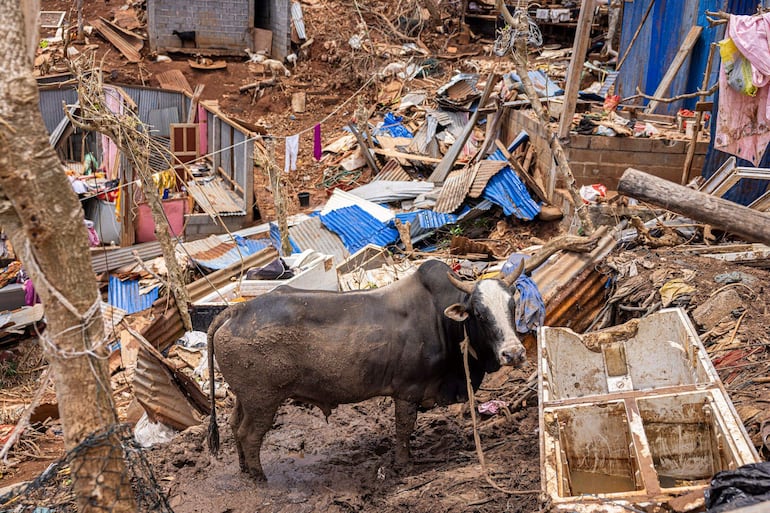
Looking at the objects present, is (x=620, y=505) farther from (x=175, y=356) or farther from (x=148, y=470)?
(x=175, y=356)

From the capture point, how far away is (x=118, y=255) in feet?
51.5

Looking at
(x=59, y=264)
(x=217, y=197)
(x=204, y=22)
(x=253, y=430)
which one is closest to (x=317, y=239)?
(x=217, y=197)

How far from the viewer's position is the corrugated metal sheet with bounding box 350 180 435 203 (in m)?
16.9

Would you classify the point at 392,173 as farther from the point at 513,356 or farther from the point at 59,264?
the point at 59,264

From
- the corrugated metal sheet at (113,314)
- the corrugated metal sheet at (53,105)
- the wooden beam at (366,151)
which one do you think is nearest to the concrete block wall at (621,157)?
the wooden beam at (366,151)

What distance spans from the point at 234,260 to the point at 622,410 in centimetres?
970

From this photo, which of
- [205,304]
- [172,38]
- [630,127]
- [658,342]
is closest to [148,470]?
[658,342]

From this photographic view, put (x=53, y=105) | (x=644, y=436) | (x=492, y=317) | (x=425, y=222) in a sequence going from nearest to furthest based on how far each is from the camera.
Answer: (x=644, y=436)
(x=492, y=317)
(x=425, y=222)
(x=53, y=105)

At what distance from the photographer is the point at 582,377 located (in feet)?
22.1

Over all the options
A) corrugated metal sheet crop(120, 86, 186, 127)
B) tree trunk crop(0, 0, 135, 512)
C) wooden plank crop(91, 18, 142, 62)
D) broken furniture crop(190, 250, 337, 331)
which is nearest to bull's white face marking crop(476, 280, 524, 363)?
tree trunk crop(0, 0, 135, 512)

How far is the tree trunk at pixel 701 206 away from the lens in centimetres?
489

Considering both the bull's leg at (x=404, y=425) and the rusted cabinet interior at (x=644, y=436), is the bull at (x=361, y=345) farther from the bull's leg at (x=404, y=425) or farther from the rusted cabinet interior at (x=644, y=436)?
the rusted cabinet interior at (x=644, y=436)

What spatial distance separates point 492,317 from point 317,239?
30.8 feet

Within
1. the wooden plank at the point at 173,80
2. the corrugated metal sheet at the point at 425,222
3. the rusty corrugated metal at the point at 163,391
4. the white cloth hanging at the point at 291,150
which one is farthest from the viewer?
the wooden plank at the point at 173,80
